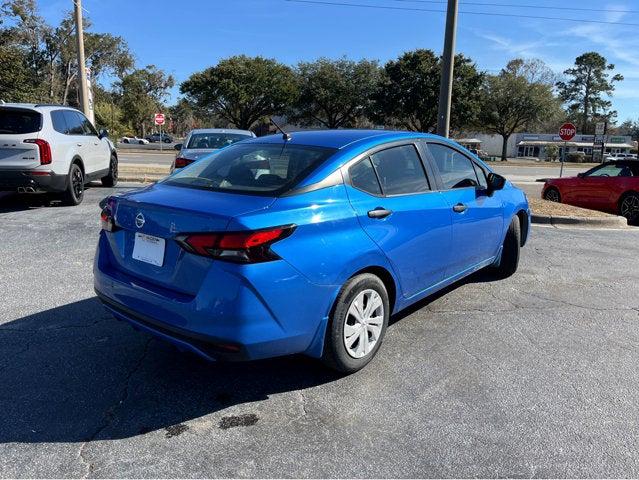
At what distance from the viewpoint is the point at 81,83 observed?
14.7 m

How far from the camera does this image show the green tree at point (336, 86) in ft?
170

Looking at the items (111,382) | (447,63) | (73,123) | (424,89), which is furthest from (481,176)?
(424,89)

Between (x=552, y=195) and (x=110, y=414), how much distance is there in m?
12.7

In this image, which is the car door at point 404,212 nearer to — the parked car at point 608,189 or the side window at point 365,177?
the side window at point 365,177

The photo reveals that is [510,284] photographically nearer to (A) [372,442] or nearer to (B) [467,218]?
(B) [467,218]

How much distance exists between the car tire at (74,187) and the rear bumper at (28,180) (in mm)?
448

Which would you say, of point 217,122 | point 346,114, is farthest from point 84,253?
point 217,122

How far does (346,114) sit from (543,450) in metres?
53.2

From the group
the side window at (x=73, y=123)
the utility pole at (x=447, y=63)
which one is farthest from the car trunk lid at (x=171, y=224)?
the utility pole at (x=447, y=63)

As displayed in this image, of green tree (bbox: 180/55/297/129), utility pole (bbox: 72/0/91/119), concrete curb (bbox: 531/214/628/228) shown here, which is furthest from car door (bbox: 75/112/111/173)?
green tree (bbox: 180/55/297/129)

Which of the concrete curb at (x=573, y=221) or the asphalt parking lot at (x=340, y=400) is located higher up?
the concrete curb at (x=573, y=221)

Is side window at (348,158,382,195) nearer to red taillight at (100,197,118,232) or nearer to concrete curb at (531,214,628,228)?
red taillight at (100,197,118,232)

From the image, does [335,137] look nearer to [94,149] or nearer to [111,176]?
[94,149]

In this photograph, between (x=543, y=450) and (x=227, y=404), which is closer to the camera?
(x=543, y=450)
